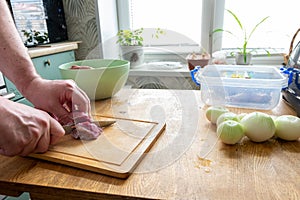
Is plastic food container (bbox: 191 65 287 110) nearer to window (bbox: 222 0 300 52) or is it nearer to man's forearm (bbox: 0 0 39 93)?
man's forearm (bbox: 0 0 39 93)

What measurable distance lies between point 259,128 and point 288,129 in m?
0.07

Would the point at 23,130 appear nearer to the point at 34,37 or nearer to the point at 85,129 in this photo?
the point at 85,129

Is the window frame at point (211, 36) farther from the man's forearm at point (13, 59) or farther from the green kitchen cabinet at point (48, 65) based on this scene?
the man's forearm at point (13, 59)

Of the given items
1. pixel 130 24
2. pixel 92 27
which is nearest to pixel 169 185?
pixel 92 27

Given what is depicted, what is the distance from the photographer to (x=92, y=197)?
15.2 inches

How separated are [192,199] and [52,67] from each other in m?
1.09

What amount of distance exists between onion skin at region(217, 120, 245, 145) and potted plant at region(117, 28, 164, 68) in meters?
0.92

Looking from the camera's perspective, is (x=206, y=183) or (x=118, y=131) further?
(x=118, y=131)

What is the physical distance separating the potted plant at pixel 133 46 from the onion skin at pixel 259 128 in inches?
36.9

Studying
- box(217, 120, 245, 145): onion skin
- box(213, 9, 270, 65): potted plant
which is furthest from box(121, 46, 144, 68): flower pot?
box(217, 120, 245, 145): onion skin

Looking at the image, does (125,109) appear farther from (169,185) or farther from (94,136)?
(169,185)

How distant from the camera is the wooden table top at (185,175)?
37cm

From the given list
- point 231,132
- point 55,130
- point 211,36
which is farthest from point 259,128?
point 211,36

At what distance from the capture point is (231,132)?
1.62 ft
